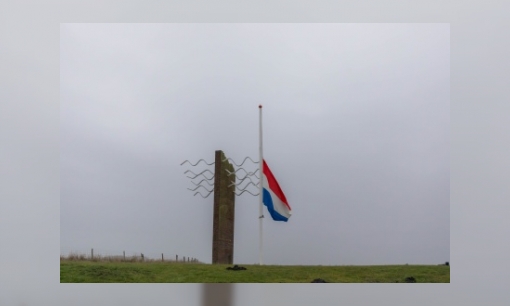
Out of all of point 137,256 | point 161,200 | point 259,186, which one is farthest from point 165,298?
point 259,186

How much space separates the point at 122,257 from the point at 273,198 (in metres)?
0.89

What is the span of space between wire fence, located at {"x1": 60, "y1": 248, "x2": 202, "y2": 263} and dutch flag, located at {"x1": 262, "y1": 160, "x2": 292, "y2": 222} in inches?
19.7

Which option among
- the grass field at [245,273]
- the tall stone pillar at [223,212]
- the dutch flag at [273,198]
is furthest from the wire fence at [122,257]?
the dutch flag at [273,198]

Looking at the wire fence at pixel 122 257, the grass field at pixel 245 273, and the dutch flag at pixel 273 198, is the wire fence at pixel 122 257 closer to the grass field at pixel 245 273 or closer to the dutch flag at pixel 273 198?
the grass field at pixel 245 273

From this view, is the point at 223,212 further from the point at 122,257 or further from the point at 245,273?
the point at 122,257

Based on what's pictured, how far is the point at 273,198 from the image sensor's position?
12.8 feet

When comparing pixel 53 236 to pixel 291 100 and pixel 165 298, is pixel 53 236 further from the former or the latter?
pixel 291 100

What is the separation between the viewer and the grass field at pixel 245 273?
389cm

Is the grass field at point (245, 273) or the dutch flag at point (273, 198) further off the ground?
the dutch flag at point (273, 198)

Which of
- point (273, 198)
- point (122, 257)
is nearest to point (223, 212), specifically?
point (273, 198)

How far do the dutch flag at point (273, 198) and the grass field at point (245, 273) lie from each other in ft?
0.97

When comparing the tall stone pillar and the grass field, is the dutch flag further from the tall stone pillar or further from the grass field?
the grass field

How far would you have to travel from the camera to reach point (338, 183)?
154 inches

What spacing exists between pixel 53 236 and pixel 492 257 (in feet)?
7.92
